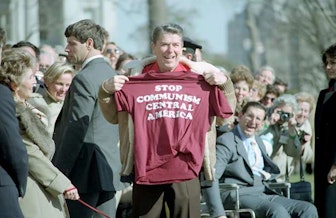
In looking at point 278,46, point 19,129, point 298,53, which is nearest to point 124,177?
point 19,129

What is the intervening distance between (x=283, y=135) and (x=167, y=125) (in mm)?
4101

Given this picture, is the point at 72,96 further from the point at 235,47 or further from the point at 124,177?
the point at 235,47

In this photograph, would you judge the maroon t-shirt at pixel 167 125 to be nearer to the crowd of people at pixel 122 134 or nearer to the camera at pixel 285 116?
the crowd of people at pixel 122 134

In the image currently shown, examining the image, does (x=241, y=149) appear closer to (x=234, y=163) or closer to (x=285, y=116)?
(x=234, y=163)

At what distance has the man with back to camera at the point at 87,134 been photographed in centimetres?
846

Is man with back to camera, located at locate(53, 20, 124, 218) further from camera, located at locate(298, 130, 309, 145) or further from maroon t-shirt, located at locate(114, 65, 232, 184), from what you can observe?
camera, located at locate(298, 130, 309, 145)

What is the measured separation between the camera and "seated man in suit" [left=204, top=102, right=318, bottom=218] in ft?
32.4

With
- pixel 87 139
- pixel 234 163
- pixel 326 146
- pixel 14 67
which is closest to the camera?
pixel 14 67

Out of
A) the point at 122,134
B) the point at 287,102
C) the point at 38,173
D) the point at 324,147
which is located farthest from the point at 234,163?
the point at 38,173

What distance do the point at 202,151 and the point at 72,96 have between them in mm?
1359

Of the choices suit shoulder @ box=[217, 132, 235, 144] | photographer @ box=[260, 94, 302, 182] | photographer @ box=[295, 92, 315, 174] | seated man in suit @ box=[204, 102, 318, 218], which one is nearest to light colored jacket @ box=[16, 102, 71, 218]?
seated man in suit @ box=[204, 102, 318, 218]

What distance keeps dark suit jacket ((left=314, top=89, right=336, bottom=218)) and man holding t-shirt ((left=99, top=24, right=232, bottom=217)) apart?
202 centimetres

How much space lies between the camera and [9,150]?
6.90m

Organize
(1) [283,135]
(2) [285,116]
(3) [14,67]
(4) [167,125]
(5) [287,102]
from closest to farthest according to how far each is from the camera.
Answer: (3) [14,67] < (4) [167,125] < (1) [283,135] < (2) [285,116] < (5) [287,102]
